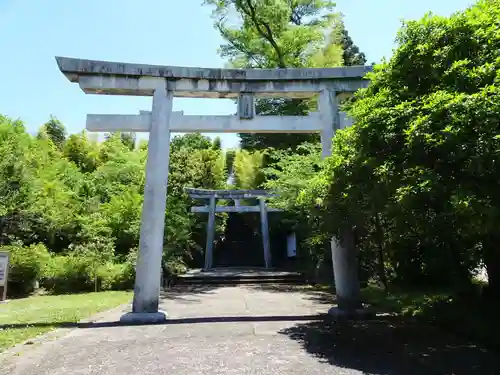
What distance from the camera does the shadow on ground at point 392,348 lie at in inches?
143

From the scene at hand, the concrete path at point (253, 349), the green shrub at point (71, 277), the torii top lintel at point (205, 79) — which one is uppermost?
the torii top lintel at point (205, 79)

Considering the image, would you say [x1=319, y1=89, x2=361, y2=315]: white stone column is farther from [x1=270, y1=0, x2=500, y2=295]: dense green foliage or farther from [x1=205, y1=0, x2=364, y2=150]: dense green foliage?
[x1=205, y1=0, x2=364, y2=150]: dense green foliage

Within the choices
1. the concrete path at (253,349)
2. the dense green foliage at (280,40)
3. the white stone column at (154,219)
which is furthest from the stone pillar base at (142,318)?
the dense green foliage at (280,40)

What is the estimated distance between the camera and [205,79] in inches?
280

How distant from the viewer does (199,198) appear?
1867 cm

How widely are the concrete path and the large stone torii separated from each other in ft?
2.85

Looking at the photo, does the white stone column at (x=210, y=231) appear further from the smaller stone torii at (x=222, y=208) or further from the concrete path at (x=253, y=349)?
the concrete path at (x=253, y=349)

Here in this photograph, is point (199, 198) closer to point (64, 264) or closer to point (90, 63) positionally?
point (64, 264)

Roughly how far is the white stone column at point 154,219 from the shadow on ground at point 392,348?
2389mm

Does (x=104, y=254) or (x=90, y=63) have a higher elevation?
(x=90, y=63)

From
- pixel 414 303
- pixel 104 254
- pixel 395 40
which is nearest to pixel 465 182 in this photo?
pixel 395 40

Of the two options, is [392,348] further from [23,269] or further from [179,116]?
[23,269]

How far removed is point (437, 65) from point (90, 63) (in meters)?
5.68

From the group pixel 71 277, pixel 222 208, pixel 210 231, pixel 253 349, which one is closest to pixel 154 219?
A: pixel 253 349
